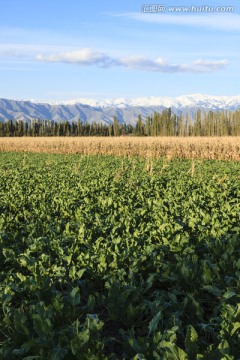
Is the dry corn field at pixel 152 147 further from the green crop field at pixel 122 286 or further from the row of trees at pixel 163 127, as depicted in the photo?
the row of trees at pixel 163 127

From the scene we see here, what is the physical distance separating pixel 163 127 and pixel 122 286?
72050mm

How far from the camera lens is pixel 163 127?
2955 inches

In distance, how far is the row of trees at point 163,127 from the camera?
73.7m

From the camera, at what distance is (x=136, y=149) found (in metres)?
30.2

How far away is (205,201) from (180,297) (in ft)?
15.8

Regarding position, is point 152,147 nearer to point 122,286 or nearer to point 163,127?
point 122,286

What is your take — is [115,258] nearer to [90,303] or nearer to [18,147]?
[90,303]

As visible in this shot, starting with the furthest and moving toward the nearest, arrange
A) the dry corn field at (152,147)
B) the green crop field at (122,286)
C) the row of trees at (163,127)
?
1. the row of trees at (163,127)
2. the dry corn field at (152,147)
3. the green crop field at (122,286)

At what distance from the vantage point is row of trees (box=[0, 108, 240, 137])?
7369cm

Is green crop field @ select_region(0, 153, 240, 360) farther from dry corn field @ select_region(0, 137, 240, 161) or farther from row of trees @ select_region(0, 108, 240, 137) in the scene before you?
row of trees @ select_region(0, 108, 240, 137)

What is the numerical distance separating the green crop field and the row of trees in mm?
66337

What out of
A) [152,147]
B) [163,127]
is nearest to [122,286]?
[152,147]

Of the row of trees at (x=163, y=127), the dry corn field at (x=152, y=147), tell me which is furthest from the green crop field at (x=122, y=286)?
the row of trees at (x=163, y=127)

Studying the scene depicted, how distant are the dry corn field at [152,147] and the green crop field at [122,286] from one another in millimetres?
15600
